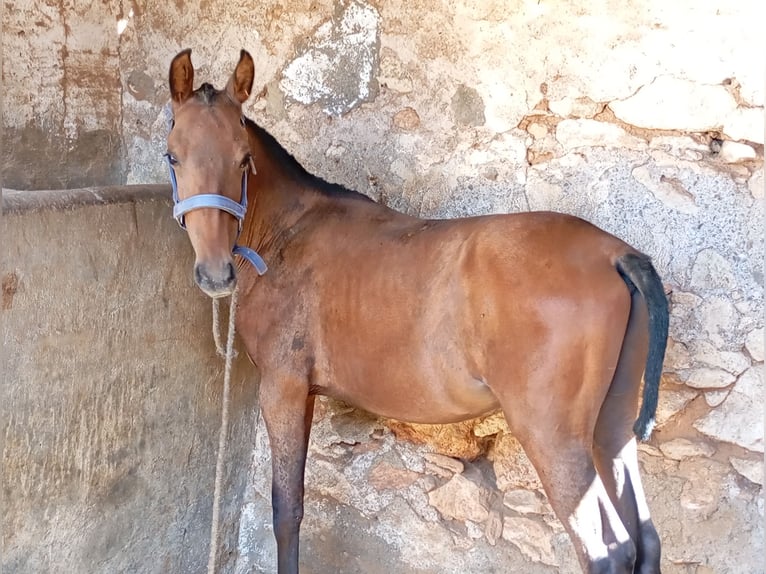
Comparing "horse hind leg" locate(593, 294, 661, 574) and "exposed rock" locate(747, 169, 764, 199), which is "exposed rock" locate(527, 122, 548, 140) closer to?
"exposed rock" locate(747, 169, 764, 199)

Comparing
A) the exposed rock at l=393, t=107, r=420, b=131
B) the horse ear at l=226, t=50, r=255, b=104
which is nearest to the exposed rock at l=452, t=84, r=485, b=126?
the exposed rock at l=393, t=107, r=420, b=131

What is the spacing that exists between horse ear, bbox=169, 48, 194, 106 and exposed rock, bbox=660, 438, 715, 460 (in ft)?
5.95

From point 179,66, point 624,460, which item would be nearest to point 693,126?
point 624,460

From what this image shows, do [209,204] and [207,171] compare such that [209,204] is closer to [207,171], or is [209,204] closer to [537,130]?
[207,171]

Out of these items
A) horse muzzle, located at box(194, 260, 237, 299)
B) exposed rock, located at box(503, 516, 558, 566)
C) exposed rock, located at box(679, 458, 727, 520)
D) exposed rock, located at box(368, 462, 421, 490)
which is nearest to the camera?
horse muzzle, located at box(194, 260, 237, 299)

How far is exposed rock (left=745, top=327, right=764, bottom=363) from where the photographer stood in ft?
7.50

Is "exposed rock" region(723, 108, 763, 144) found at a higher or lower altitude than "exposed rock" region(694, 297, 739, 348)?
higher

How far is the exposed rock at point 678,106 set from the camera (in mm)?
2324

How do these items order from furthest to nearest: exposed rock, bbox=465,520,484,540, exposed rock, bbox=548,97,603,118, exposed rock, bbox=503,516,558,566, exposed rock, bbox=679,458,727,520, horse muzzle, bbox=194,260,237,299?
exposed rock, bbox=465,520,484,540 < exposed rock, bbox=503,516,558,566 < exposed rock, bbox=548,97,603,118 < exposed rock, bbox=679,458,727,520 < horse muzzle, bbox=194,260,237,299

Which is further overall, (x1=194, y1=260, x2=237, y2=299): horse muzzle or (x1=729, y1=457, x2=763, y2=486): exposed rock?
(x1=729, y1=457, x2=763, y2=486): exposed rock

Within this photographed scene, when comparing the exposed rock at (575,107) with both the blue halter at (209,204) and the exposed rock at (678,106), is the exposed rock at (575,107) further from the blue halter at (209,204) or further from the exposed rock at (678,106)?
the blue halter at (209,204)

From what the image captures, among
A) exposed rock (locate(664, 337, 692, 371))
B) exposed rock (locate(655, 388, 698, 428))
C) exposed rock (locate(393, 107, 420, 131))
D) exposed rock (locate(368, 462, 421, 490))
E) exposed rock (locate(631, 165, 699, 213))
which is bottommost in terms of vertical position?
exposed rock (locate(368, 462, 421, 490))

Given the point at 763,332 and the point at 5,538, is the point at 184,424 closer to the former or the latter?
the point at 5,538

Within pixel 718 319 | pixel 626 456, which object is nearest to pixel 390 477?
pixel 626 456
